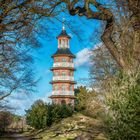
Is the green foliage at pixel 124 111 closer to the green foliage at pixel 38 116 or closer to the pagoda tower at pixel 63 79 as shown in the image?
the green foliage at pixel 38 116

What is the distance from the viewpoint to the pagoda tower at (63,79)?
2778 inches

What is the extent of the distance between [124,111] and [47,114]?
2906 centimetres

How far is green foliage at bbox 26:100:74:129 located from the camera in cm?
4247

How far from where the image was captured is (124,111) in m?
14.3

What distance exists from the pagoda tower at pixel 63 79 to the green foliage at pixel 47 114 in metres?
25.2

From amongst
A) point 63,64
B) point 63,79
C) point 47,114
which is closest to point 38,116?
point 47,114

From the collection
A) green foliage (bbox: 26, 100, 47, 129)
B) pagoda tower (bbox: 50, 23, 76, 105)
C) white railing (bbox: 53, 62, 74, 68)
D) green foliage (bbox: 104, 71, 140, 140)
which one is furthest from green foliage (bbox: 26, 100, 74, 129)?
white railing (bbox: 53, 62, 74, 68)

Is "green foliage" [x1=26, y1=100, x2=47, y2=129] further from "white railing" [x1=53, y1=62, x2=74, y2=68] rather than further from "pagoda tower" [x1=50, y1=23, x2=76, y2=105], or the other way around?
"white railing" [x1=53, y1=62, x2=74, y2=68]

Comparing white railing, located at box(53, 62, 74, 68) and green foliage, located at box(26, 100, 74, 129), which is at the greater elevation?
white railing, located at box(53, 62, 74, 68)

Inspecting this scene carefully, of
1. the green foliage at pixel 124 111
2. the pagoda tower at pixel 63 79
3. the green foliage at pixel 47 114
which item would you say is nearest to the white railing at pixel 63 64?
the pagoda tower at pixel 63 79

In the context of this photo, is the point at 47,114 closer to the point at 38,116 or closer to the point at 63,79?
the point at 38,116

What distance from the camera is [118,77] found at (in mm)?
15875

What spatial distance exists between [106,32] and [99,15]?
882 mm

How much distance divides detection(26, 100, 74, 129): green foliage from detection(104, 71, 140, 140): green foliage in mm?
27425
